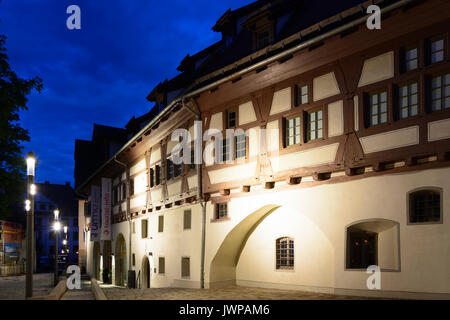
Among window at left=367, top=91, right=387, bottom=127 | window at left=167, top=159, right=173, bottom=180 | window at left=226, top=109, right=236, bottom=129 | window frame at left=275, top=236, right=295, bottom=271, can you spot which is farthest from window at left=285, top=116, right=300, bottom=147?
window at left=167, top=159, right=173, bottom=180

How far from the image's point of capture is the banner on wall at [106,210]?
104 ft

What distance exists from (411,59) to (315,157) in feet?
11.6

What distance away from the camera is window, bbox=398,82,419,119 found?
36.6 ft

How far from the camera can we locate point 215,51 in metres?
22.4

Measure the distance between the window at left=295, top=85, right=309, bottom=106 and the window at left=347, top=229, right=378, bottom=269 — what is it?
398 centimetres

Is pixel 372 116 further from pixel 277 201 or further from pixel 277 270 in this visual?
pixel 277 270

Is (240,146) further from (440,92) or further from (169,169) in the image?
(440,92)

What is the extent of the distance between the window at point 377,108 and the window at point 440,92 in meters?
1.23

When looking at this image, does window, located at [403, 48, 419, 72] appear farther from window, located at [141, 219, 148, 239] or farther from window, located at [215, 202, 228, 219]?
window, located at [141, 219, 148, 239]

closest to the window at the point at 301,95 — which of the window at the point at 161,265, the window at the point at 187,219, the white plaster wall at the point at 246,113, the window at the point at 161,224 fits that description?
the white plaster wall at the point at 246,113

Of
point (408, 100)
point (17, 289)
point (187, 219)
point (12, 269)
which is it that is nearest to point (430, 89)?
point (408, 100)

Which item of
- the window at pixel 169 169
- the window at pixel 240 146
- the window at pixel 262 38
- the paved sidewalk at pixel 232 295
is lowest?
the paved sidewalk at pixel 232 295

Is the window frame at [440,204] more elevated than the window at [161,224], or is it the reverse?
the window frame at [440,204]

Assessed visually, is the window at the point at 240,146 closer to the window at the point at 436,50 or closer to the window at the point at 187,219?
the window at the point at 187,219
